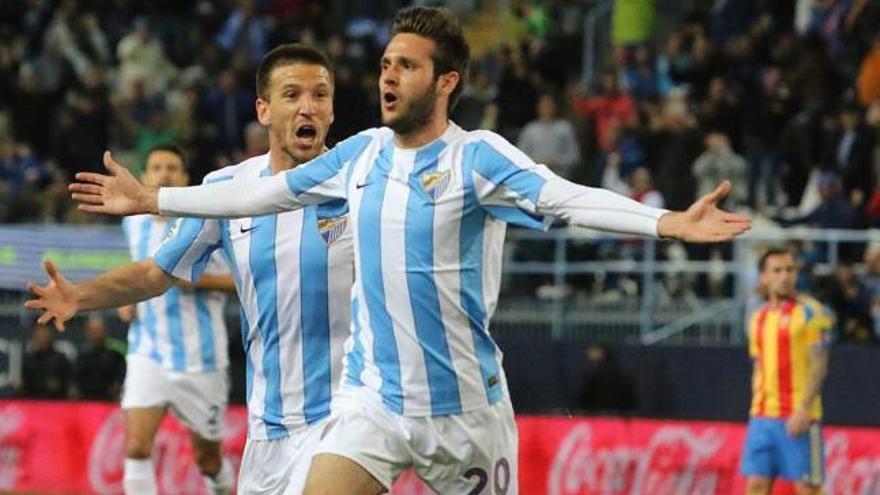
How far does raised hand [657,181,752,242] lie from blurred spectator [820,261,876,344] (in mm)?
10112

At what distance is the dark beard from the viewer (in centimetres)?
670

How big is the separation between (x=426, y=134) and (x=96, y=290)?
155cm

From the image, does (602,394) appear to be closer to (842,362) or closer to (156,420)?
(842,362)

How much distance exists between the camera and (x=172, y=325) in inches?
465

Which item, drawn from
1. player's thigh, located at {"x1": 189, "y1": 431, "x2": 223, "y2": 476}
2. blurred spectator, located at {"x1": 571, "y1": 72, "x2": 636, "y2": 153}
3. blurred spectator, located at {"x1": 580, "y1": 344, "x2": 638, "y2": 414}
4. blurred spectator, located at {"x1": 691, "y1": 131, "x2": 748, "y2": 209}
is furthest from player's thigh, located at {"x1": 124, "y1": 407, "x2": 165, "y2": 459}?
blurred spectator, located at {"x1": 571, "y1": 72, "x2": 636, "y2": 153}

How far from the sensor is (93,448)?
16.8 metres

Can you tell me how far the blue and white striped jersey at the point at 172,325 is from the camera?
38.6 ft

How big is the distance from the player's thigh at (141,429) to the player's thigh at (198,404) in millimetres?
125

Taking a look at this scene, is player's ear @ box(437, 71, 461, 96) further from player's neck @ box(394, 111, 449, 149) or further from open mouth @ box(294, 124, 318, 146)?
open mouth @ box(294, 124, 318, 146)

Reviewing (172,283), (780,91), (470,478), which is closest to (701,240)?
(470,478)

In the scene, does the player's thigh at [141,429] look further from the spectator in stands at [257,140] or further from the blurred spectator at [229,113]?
the blurred spectator at [229,113]

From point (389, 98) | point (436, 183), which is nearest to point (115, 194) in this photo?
point (389, 98)

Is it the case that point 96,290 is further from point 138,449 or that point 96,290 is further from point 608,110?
point 608,110

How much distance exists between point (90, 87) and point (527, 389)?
25.2ft
